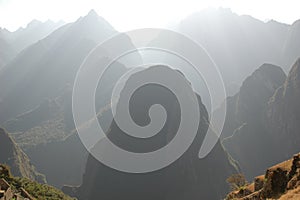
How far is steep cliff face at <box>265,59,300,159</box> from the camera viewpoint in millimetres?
90500

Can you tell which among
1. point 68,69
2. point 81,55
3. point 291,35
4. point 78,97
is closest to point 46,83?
point 68,69

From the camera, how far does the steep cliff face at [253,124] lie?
9775cm

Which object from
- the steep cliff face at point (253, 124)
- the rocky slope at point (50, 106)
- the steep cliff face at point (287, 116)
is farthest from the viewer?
the rocky slope at point (50, 106)

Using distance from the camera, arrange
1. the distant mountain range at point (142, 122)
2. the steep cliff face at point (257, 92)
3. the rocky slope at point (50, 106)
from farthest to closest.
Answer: the rocky slope at point (50, 106), the steep cliff face at point (257, 92), the distant mountain range at point (142, 122)

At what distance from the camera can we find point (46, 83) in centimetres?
17562

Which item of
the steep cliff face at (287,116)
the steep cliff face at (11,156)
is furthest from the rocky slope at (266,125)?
the steep cliff face at (11,156)

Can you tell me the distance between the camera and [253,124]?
107562mm

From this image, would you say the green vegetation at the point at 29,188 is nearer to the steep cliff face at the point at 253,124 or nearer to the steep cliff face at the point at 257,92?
the steep cliff face at the point at 253,124

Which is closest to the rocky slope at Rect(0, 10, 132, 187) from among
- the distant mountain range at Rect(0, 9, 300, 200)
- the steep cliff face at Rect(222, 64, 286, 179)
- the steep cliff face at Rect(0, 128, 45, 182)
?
the distant mountain range at Rect(0, 9, 300, 200)

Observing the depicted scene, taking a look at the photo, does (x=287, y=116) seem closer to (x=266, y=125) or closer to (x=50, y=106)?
(x=266, y=125)

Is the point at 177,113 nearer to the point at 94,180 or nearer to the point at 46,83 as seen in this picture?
the point at 94,180

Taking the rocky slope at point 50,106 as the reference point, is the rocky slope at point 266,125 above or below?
below

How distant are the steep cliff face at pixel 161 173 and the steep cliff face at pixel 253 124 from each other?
2694 centimetres

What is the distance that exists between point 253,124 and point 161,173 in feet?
171
